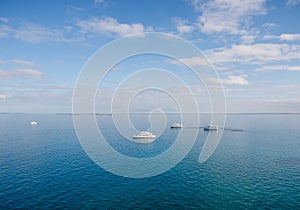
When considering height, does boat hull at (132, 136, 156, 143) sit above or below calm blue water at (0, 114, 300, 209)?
above

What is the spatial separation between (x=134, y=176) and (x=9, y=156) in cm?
6940

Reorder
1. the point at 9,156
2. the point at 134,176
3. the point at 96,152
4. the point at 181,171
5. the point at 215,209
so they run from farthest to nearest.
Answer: the point at 96,152, the point at 9,156, the point at 181,171, the point at 134,176, the point at 215,209

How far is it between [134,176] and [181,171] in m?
19.7

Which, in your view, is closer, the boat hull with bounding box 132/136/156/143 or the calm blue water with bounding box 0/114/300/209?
the calm blue water with bounding box 0/114/300/209

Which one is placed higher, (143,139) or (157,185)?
(143,139)

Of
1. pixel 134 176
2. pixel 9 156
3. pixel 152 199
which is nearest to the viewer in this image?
pixel 152 199

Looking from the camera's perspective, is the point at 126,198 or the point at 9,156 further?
the point at 9,156

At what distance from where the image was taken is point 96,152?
4500 inches

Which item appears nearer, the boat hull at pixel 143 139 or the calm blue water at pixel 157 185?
the calm blue water at pixel 157 185

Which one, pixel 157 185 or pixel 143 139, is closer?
pixel 157 185

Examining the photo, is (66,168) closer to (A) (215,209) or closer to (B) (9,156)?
(B) (9,156)

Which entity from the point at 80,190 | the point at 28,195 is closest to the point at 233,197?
the point at 80,190

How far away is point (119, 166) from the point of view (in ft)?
295

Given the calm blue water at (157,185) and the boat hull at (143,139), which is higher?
the boat hull at (143,139)
